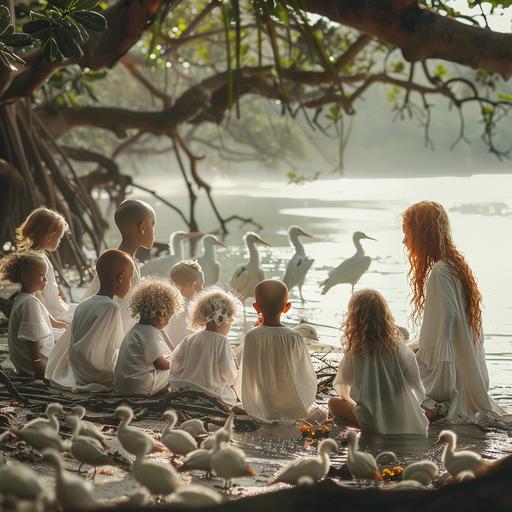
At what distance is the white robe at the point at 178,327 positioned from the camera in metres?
5.80

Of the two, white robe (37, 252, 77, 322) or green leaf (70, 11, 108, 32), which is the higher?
green leaf (70, 11, 108, 32)

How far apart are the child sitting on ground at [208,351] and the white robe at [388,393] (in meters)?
0.65

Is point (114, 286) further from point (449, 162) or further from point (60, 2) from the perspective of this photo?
point (449, 162)

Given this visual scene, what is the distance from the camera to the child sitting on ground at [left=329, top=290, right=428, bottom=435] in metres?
4.72

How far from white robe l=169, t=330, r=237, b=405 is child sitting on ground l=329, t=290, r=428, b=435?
25.9 inches

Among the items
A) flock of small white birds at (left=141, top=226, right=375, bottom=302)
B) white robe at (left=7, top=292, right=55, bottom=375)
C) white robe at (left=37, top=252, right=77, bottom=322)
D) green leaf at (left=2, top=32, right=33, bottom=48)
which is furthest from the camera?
Answer: flock of small white birds at (left=141, top=226, right=375, bottom=302)

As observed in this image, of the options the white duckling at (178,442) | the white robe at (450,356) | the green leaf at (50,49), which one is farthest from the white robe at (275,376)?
the green leaf at (50,49)

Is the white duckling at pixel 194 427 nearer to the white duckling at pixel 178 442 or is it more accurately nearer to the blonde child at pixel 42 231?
the white duckling at pixel 178 442

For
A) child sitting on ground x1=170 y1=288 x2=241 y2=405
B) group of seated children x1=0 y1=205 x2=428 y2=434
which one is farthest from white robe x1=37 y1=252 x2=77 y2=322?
child sitting on ground x1=170 y1=288 x2=241 y2=405

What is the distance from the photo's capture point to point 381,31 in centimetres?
434

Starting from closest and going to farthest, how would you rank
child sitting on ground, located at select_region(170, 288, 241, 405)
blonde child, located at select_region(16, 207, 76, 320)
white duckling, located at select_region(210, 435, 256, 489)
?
1. white duckling, located at select_region(210, 435, 256, 489)
2. child sitting on ground, located at select_region(170, 288, 241, 405)
3. blonde child, located at select_region(16, 207, 76, 320)

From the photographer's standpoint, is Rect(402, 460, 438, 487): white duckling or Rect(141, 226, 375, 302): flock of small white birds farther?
Rect(141, 226, 375, 302): flock of small white birds

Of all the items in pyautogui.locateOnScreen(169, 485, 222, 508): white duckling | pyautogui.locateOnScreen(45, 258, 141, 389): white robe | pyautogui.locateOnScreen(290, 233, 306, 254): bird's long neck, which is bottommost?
pyautogui.locateOnScreen(45, 258, 141, 389): white robe

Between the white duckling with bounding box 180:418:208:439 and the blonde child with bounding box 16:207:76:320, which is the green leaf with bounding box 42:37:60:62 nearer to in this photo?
the white duckling with bounding box 180:418:208:439
